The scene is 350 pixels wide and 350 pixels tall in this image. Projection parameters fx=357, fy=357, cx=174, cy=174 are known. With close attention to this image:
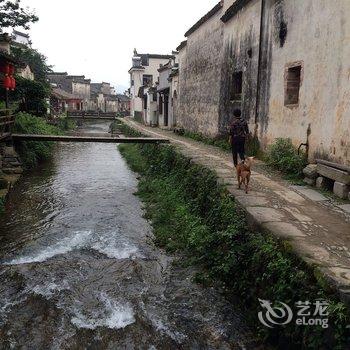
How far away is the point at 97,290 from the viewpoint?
600 cm

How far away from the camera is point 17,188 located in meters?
12.9

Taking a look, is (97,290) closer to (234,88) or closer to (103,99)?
(234,88)

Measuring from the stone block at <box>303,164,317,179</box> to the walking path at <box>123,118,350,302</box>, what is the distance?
0.44 metres

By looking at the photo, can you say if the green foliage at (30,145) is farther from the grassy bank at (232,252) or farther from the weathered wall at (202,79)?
the weathered wall at (202,79)

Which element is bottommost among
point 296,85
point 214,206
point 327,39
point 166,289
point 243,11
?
point 166,289

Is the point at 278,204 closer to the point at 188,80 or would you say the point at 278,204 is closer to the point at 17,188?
the point at 17,188

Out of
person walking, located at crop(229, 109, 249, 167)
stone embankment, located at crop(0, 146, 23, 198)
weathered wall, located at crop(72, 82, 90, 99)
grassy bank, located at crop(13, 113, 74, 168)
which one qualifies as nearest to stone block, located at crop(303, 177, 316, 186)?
person walking, located at crop(229, 109, 249, 167)

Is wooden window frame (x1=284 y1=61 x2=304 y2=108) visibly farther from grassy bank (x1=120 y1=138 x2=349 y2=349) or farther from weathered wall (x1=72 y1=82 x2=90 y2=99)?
weathered wall (x1=72 y1=82 x2=90 y2=99)

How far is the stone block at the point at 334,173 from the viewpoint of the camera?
7.33m

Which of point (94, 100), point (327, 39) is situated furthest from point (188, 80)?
point (94, 100)

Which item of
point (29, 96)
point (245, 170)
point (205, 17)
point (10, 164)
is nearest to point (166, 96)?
point (29, 96)

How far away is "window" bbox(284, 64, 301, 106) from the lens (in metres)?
10.4

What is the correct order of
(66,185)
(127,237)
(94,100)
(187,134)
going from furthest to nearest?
(94,100)
(187,134)
(66,185)
(127,237)

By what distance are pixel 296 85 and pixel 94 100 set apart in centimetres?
7316
